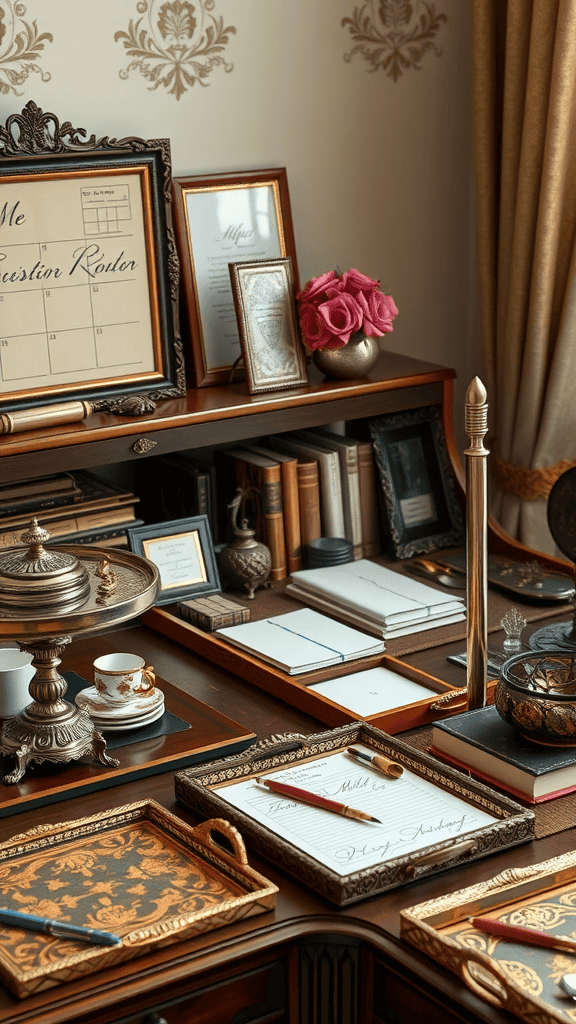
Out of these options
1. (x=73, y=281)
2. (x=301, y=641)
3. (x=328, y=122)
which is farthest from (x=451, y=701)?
(x=328, y=122)

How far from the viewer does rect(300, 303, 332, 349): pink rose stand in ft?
6.47

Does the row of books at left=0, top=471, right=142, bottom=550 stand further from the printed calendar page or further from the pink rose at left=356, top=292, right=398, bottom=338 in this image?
the pink rose at left=356, top=292, right=398, bottom=338

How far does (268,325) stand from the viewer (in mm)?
1984

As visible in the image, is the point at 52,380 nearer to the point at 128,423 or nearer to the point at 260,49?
the point at 128,423

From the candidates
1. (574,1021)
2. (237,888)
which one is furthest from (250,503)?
(574,1021)

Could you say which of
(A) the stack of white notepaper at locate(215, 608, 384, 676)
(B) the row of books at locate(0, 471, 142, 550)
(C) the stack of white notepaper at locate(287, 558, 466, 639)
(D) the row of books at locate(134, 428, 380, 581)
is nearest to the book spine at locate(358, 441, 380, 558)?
(D) the row of books at locate(134, 428, 380, 581)

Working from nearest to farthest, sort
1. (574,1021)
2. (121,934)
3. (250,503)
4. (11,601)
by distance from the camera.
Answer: (574,1021), (121,934), (11,601), (250,503)

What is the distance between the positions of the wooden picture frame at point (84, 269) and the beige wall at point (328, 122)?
0.45ft

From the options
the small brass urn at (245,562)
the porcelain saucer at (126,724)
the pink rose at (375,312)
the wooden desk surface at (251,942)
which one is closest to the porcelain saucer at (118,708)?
the porcelain saucer at (126,724)

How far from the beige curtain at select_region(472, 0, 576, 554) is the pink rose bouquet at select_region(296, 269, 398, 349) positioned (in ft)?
1.08

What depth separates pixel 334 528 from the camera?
208 centimetres

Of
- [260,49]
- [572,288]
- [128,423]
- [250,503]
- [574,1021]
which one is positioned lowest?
[574,1021]

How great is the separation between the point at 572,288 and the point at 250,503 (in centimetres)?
68

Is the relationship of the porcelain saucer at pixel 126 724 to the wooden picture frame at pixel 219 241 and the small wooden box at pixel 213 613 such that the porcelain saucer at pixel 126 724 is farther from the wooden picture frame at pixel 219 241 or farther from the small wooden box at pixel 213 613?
the wooden picture frame at pixel 219 241
